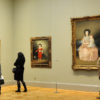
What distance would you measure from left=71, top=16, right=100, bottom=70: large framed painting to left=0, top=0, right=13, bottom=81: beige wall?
478cm

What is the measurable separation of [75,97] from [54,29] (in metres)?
4.95

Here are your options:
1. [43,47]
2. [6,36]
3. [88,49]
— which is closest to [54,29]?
[43,47]

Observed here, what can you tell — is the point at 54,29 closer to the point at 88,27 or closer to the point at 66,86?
the point at 88,27

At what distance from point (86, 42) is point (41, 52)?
3.25m

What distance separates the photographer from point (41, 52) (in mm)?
16234

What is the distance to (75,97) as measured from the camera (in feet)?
40.7

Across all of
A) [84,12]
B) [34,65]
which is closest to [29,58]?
[34,65]

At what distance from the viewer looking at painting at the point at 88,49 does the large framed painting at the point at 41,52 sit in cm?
230

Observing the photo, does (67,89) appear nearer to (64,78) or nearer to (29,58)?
(64,78)

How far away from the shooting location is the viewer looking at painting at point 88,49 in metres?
→ 14.1

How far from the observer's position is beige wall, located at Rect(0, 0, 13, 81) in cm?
1672

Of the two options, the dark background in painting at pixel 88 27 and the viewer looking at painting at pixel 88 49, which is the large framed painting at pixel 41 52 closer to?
the dark background in painting at pixel 88 27

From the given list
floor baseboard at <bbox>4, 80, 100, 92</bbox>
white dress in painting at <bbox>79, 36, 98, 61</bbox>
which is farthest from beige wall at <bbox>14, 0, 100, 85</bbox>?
white dress in painting at <bbox>79, 36, 98, 61</bbox>

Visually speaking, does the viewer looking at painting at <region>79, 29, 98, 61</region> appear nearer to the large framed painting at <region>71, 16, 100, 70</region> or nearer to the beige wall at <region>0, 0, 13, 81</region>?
the large framed painting at <region>71, 16, 100, 70</region>
